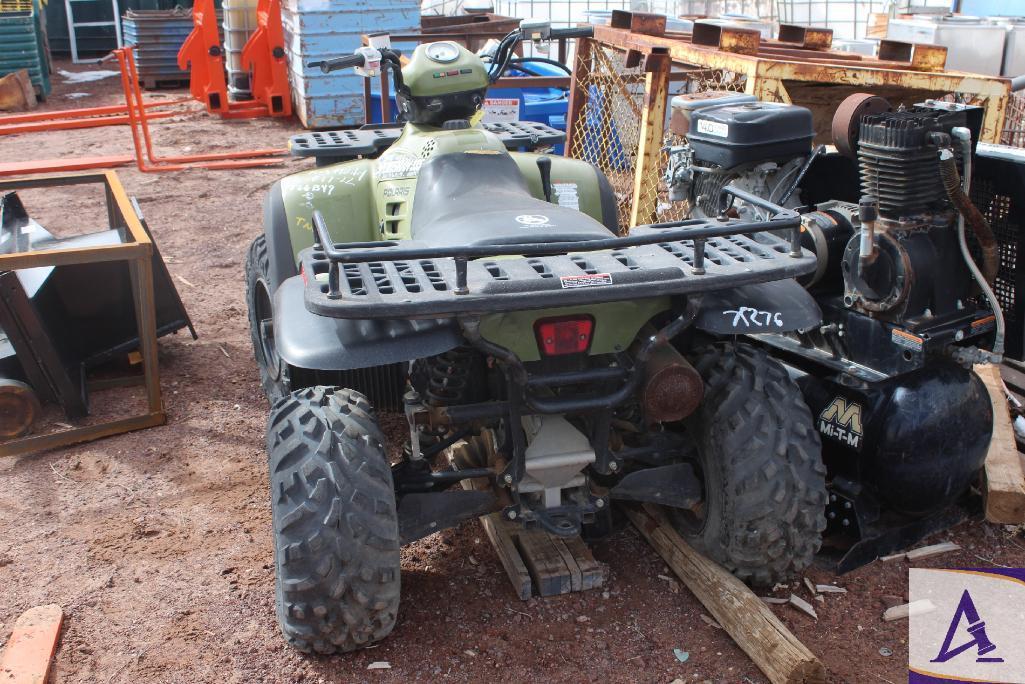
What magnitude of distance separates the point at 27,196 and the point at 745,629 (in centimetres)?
827

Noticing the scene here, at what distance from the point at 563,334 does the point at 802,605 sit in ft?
4.00

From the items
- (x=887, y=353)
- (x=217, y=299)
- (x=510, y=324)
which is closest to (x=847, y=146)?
(x=887, y=353)

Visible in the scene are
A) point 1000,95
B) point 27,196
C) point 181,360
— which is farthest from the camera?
point 27,196

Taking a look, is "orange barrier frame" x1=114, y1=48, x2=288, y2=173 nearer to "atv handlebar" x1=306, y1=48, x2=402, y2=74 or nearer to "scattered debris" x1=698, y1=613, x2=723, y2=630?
"atv handlebar" x1=306, y1=48, x2=402, y2=74

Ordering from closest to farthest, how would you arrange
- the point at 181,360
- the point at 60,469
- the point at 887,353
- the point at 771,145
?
the point at 887,353, the point at 771,145, the point at 60,469, the point at 181,360

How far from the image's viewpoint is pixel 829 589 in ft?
10.7

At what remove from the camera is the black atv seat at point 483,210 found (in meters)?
2.96

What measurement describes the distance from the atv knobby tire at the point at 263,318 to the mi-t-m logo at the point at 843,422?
7.06 feet

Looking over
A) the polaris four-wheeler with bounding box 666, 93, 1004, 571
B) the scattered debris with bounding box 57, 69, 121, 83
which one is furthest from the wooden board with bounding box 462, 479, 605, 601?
the scattered debris with bounding box 57, 69, 121, 83

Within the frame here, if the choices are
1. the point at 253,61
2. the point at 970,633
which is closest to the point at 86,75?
the point at 253,61

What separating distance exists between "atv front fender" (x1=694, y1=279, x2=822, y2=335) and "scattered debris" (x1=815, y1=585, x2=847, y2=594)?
943 mm

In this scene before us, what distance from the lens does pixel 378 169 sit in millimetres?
3918

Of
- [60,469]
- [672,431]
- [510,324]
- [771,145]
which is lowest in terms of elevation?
[60,469]

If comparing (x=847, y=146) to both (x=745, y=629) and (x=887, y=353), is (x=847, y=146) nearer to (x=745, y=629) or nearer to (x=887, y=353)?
(x=887, y=353)
